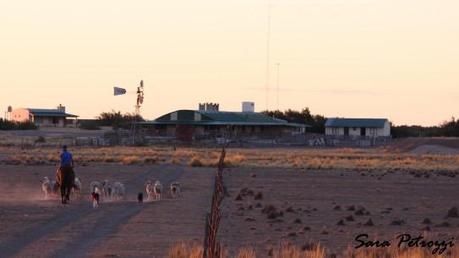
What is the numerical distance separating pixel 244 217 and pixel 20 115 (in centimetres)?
15884

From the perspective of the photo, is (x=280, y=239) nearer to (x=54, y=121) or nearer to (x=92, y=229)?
(x=92, y=229)

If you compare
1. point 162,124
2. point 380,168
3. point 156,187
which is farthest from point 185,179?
point 162,124

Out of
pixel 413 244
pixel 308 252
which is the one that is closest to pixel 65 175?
pixel 308 252

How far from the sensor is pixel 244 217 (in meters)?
27.2

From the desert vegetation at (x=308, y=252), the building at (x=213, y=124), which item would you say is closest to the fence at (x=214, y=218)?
the desert vegetation at (x=308, y=252)

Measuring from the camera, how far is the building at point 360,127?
151 m

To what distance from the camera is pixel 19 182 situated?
43.2m

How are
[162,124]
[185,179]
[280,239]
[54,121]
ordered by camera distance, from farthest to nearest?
[54,121] → [162,124] → [185,179] → [280,239]

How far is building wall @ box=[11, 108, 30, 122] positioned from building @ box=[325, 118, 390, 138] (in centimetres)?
5362

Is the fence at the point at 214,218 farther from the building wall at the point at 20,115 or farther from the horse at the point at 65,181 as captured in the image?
the building wall at the point at 20,115

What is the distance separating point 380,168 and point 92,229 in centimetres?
4237

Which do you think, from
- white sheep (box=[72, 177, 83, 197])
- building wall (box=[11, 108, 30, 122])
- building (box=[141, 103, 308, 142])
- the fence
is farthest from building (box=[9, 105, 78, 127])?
the fence

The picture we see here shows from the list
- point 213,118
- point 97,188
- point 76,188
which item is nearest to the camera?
point 97,188

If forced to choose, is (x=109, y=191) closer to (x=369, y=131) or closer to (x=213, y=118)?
(x=213, y=118)
